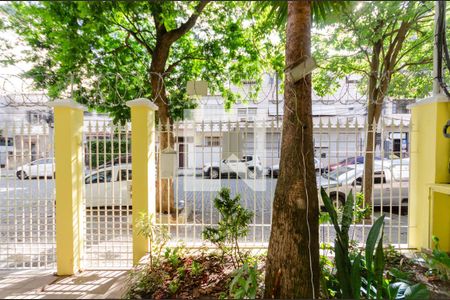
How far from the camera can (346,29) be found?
3340mm

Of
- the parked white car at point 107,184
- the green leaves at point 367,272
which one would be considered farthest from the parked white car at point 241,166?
the green leaves at point 367,272

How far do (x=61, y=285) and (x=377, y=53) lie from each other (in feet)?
23.2

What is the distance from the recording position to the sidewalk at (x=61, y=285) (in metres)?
2.90

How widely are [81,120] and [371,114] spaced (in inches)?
220

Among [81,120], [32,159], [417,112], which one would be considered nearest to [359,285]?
[417,112]

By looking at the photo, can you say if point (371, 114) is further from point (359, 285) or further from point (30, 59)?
point (30, 59)

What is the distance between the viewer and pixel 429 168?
3.37m

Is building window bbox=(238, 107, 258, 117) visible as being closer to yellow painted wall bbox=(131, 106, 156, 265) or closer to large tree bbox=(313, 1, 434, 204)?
large tree bbox=(313, 1, 434, 204)

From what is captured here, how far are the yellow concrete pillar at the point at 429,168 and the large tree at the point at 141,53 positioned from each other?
2.55 m

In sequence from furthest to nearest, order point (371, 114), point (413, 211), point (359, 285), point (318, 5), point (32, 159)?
point (371, 114), point (32, 159), point (413, 211), point (318, 5), point (359, 285)

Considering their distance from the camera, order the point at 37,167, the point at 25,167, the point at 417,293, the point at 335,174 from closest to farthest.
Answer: the point at 417,293 → the point at 37,167 → the point at 25,167 → the point at 335,174

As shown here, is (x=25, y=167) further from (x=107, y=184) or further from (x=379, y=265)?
(x=379, y=265)

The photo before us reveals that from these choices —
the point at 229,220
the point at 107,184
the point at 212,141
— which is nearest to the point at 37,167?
the point at 107,184

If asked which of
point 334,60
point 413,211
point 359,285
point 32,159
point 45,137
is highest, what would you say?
point 334,60
